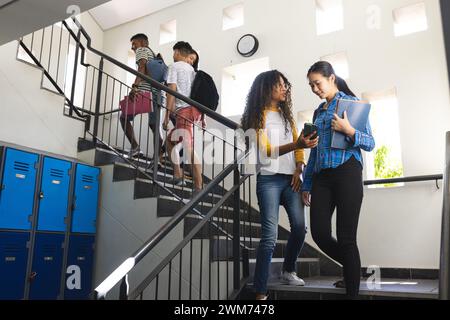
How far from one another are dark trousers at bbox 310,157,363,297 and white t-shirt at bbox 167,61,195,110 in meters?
1.97

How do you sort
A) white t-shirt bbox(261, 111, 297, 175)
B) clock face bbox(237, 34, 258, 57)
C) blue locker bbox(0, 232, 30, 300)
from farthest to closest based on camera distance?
clock face bbox(237, 34, 258, 57) < blue locker bbox(0, 232, 30, 300) < white t-shirt bbox(261, 111, 297, 175)

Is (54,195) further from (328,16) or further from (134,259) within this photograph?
(328,16)

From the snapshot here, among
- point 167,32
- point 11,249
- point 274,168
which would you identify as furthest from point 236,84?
point 11,249

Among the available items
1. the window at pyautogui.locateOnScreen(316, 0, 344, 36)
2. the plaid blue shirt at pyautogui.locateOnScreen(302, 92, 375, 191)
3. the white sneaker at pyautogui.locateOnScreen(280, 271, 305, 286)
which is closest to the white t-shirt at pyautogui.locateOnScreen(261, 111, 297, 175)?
the plaid blue shirt at pyautogui.locateOnScreen(302, 92, 375, 191)

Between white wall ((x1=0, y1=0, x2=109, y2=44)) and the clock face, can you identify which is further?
the clock face

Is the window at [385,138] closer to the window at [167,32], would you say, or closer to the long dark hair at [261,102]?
the long dark hair at [261,102]

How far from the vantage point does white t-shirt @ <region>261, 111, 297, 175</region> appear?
2.45 meters

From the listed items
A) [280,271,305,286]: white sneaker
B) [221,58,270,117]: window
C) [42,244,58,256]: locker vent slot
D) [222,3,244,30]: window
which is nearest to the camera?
[280,271,305,286]: white sneaker

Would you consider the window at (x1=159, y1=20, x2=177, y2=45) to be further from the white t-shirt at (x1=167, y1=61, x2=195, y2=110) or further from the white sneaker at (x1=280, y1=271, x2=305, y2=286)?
the white sneaker at (x1=280, y1=271, x2=305, y2=286)

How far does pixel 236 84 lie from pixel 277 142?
10.7 feet

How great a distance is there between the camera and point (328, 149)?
7.12 ft
